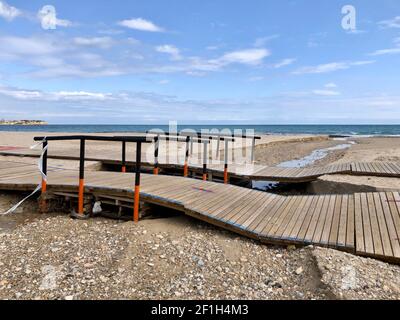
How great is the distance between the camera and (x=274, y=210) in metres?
5.47

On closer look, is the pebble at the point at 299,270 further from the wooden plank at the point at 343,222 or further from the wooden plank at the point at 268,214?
the wooden plank at the point at 268,214

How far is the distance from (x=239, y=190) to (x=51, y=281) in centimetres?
418

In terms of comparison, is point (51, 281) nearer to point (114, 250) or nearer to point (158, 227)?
point (114, 250)

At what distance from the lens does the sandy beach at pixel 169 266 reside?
3334mm

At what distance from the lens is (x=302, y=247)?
13.6 feet

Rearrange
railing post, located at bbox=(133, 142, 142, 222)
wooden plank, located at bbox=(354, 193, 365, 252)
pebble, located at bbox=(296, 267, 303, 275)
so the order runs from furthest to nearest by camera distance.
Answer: railing post, located at bbox=(133, 142, 142, 222) → wooden plank, located at bbox=(354, 193, 365, 252) → pebble, located at bbox=(296, 267, 303, 275)

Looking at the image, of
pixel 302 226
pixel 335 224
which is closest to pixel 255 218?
pixel 302 226

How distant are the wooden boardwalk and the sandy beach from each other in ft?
0.67

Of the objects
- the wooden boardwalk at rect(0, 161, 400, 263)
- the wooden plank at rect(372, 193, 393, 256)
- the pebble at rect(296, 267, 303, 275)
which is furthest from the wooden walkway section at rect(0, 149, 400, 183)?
the pebble at rect(296, 267, 303, 275)

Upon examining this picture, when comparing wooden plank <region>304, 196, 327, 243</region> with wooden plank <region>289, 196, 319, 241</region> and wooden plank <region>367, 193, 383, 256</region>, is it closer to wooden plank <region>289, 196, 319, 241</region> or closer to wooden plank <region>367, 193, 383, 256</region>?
wooden plank <region>289, 196, 319, 241</region>

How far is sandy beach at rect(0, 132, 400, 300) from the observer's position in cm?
333

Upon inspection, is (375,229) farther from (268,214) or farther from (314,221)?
(268,214)

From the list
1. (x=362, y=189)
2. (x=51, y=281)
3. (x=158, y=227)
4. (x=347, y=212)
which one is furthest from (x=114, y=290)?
(x=362, y=189)

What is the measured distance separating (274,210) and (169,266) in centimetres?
229
